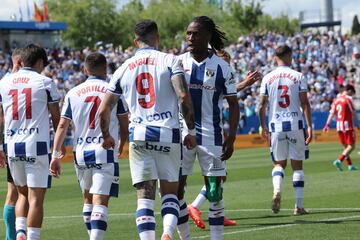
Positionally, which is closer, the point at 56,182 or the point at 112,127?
the point at 112,127

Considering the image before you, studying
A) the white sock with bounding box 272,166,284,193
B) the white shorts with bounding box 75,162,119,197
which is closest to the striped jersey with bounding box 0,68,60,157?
the white shorts with bounding box 75,162,119,197

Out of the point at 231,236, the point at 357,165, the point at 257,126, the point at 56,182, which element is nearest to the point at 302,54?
the point at 257,126

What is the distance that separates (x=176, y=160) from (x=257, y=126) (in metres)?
37.4

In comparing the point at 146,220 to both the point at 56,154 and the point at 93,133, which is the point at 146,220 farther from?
the point at 93,133

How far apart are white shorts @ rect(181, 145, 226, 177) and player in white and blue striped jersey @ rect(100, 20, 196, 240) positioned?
3.76 feet

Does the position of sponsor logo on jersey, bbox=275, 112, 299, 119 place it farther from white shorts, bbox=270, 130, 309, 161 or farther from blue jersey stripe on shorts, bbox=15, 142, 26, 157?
blue jersey stripe on shorts, bbox=15, 142, 26, 157

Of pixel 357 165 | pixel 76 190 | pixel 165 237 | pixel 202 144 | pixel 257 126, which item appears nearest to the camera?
pixel 165 237

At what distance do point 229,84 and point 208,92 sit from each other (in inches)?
10.3

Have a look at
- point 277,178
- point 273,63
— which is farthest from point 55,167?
point 273,63

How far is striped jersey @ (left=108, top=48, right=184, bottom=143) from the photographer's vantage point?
9.88 metres

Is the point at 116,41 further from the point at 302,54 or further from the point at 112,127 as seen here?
the point at 112,127

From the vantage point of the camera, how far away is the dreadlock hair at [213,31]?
11.0 meters

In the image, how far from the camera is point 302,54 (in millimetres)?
60531

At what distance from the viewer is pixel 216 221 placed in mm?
11227
